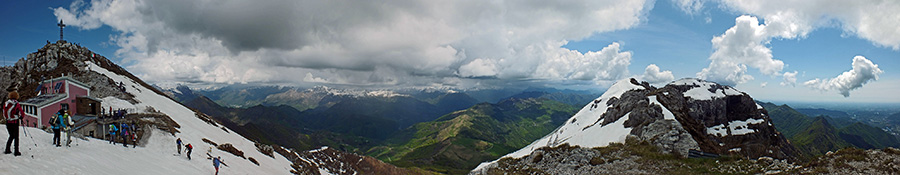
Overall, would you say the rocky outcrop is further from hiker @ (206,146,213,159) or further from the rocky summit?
hiker @ (206,146,213,159)

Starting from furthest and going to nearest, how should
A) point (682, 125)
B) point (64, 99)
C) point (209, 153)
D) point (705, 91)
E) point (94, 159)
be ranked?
point (705, 91) → point (682, 125) → point (64, 99) → point (209, 153) → point (94, 159)

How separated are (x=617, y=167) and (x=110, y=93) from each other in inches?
3618

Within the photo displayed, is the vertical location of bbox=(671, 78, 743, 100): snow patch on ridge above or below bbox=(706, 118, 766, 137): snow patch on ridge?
above

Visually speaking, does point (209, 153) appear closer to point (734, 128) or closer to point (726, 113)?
point (734, 128)

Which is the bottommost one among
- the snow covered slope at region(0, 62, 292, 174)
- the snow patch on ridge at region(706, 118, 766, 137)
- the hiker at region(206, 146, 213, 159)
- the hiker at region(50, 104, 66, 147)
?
the snow patch on ridge at region(706, 118, 766, 137)

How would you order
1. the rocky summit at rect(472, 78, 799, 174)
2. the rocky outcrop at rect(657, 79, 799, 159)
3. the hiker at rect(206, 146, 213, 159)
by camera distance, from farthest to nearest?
the rocky outcrop at rect(657, 79, 799, 159), the rocky summit at rect(472, 78, 799, 174), the hiker at rect(206, 146, 213, 159)

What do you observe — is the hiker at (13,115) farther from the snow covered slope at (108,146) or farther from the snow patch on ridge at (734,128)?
the snow patch on ridge at (734,128)

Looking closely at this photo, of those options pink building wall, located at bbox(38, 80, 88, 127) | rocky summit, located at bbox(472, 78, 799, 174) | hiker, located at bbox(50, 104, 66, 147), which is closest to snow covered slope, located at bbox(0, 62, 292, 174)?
hiker, located at bbox(50, 104, 66, 147)

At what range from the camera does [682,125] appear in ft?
222

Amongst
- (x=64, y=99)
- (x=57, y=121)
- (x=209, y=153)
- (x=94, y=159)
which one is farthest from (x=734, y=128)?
(x=64, y=99)

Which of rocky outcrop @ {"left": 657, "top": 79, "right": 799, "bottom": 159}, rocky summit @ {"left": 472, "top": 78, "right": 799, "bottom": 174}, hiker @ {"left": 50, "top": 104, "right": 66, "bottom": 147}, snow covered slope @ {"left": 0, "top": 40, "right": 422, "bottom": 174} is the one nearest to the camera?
snow covered slope @ {"left": 0, "top": 40, "right": 422, "bottom": 174}

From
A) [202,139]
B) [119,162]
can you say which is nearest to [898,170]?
[119,162]

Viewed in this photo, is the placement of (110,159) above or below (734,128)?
above

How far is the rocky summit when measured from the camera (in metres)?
52.7
